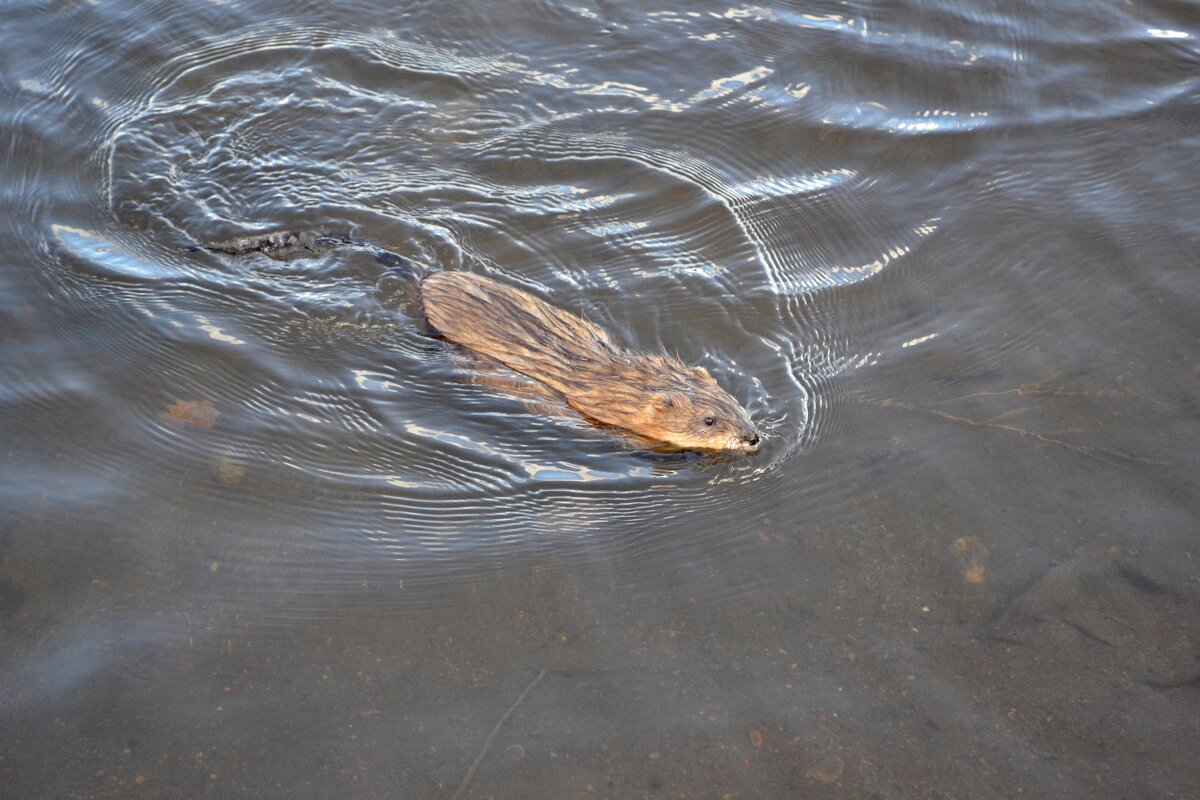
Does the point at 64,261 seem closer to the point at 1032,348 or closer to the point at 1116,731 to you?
the point at 1032,348

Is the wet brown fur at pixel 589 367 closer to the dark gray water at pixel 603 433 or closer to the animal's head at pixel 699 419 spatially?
→ the animal's head at pixel 699 419

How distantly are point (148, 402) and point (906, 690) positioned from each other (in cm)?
323

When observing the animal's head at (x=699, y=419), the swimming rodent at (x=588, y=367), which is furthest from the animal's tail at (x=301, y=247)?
the animal's head at (x=699, y=419)

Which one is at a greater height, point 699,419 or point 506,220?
point 506,220

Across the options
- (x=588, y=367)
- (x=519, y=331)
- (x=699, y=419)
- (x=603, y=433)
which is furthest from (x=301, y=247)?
(x=699, y=419)

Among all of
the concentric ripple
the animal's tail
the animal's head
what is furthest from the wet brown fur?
the animal's tail

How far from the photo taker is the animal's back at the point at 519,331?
475 cm

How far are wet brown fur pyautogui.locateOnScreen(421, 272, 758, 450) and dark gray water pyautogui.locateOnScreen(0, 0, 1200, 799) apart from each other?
15 centimetres

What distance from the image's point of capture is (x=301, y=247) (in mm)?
5504

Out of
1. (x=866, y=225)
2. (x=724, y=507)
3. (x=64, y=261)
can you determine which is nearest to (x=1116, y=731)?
(x=724, y=507)

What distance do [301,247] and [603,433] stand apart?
1.95 metres

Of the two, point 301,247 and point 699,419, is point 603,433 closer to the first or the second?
point 699,419

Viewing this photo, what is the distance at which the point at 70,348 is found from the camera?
4852 millimetres

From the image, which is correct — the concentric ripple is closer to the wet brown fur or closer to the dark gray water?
the dark gray water
